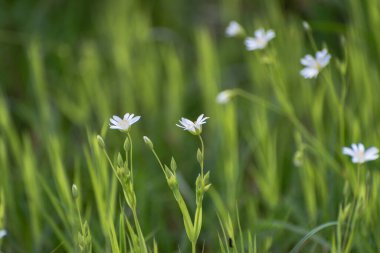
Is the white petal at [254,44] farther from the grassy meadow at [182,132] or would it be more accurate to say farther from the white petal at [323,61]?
the white petal at [323,61]

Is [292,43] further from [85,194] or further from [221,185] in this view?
[85,194]

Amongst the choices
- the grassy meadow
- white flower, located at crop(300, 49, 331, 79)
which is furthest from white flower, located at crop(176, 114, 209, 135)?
white flower, located at crop(300, 49, 331, 79)

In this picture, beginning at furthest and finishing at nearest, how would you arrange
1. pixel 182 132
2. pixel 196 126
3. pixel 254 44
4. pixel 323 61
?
1. pixel 182 132
2. pixel 254 44
3. pixel 323 61
4. pixel 196 126

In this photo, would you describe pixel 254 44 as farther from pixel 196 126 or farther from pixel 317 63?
pixel 196 126

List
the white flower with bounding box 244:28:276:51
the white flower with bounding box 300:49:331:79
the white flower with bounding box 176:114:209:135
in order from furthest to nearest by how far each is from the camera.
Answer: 1. the white flower with bounding box 244:28:276:51
2. the white flower with bounding box 300:49:331:79
3. the white flower with bounding box 176:114:209:135

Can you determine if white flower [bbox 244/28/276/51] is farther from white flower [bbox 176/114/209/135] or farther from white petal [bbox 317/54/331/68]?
white flower [bbox 176/114/209/135]


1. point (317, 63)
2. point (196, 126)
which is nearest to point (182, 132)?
point (317, 63)

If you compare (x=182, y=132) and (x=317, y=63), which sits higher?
(x=317, y=63)

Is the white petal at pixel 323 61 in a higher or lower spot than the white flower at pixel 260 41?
lower

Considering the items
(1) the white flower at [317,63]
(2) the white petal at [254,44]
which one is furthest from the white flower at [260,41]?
(1) the white flower at [317,63]
